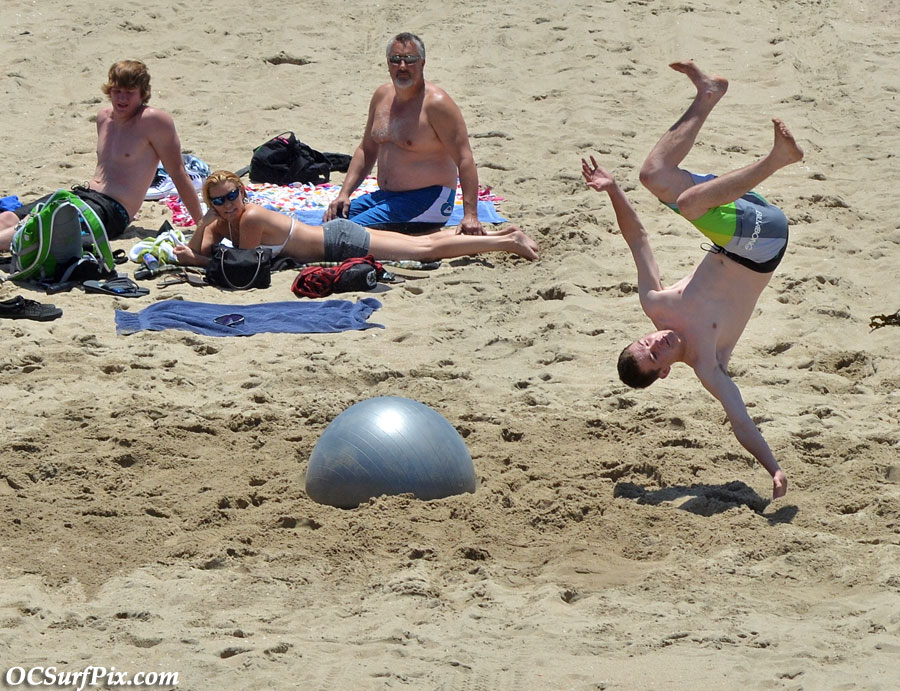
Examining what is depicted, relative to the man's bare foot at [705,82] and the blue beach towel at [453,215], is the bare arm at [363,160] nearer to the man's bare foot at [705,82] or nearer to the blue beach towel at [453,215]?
the blue beach towel at [453,215]

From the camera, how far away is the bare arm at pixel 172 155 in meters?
9.03

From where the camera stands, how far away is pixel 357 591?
4875 mm

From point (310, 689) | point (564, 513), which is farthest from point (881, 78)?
point (310, 689)

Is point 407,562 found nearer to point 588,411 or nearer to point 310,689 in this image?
point 310,689

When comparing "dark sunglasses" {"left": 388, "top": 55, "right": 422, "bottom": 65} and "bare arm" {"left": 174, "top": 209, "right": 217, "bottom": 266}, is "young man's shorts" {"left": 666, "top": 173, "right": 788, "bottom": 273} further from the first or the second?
"bare arm" {"left": 174, "top": 209, "right": 217, "bottom": 266}

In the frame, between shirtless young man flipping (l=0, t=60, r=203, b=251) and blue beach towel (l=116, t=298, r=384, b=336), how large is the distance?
1.28 metres

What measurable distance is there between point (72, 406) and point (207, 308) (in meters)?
1.54

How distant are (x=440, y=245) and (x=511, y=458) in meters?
3.11

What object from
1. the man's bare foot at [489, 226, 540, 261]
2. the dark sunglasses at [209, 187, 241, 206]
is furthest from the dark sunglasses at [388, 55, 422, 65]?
the dark sunglasses at [209, 187, 241, 206]

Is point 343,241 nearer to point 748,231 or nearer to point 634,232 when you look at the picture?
point 634,232

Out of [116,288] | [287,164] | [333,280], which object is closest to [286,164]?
[287,164]

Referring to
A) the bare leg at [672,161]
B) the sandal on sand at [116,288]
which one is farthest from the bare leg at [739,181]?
the sandal on sand at [116,288]

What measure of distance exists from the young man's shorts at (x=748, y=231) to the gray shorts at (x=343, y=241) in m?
3.48

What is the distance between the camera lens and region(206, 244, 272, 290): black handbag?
8.41 meters
